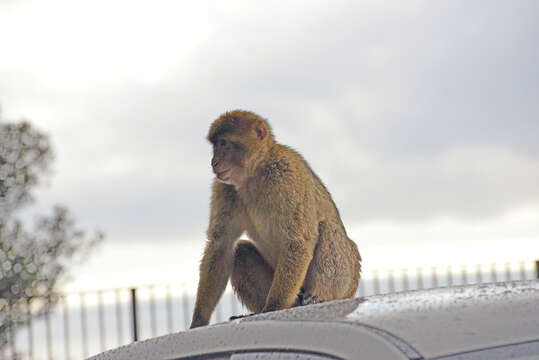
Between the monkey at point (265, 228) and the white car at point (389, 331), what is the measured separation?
3637mm

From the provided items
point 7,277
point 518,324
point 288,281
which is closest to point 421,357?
point 518,324

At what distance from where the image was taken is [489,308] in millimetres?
1820

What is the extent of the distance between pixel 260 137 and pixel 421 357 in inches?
189

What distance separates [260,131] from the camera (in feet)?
20.9

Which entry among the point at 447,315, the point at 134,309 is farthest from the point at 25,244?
the point at 447,315

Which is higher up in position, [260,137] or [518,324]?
[260,137]

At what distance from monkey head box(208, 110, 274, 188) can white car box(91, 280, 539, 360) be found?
3908 mm

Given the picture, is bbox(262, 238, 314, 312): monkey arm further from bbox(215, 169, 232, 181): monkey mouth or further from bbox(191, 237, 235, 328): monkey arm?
bbox(215, 169, 232, 181): monkey mouth

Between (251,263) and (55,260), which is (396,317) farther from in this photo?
(55,260)

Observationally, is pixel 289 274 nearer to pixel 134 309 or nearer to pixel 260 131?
pixel 260 131

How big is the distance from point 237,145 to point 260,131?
0.24 meters

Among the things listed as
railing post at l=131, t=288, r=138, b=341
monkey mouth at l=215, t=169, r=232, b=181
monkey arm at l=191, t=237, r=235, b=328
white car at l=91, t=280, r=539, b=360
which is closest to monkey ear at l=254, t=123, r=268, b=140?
monkey mouth at l=215, t=169, r=232, b=181

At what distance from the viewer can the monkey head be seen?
6.23 metres

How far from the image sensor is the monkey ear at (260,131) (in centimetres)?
635
